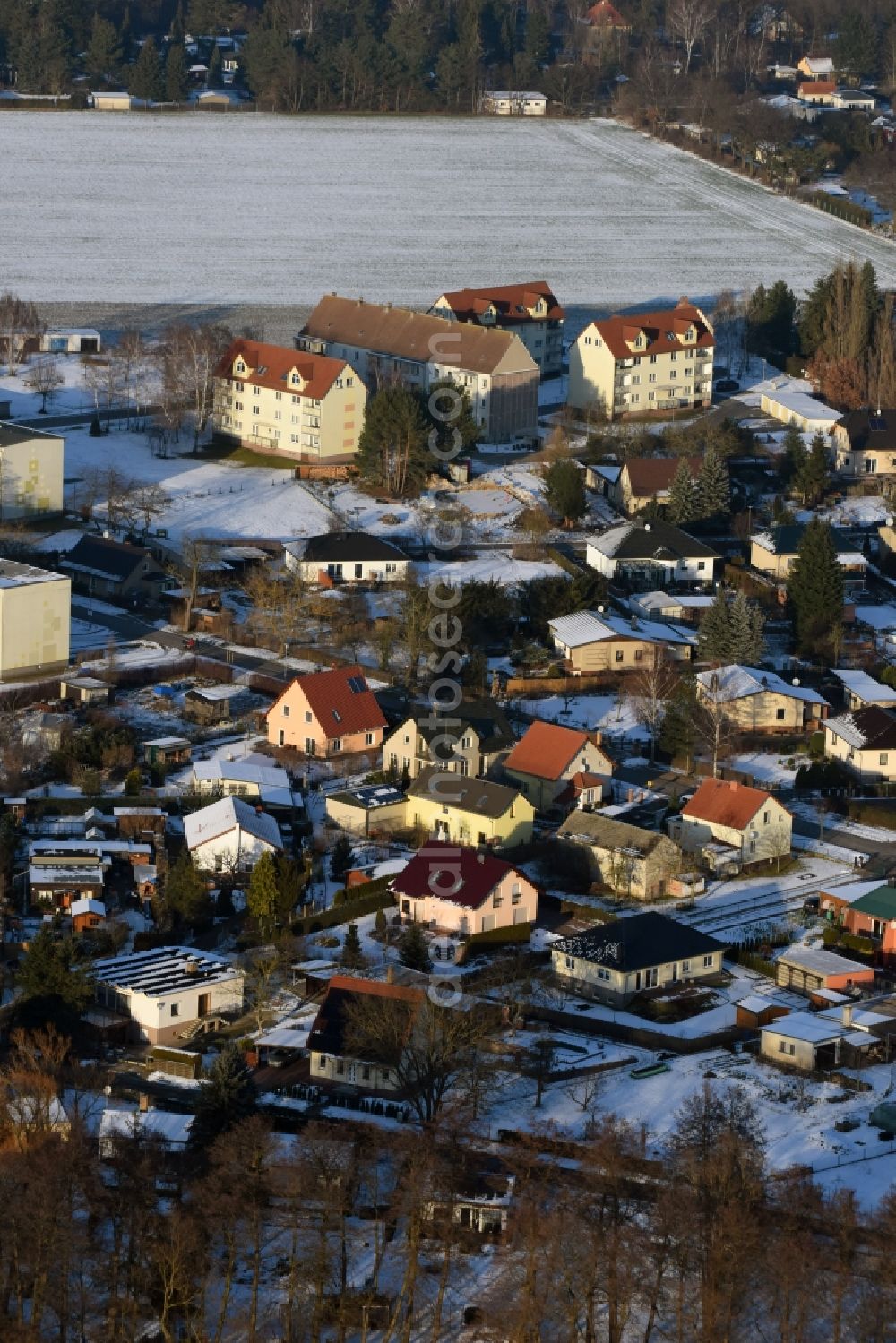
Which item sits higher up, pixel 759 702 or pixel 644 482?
pixel 644 482

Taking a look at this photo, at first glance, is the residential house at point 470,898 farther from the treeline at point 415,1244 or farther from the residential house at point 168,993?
the treeline at point 415,1244

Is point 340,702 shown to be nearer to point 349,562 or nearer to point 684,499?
point 349,562

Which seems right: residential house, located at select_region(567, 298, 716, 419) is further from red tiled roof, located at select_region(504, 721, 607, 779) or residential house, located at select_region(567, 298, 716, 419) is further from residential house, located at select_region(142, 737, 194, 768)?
residential house, located at select_region(142, 737, 194, 768)

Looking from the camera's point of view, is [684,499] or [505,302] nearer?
[684,499]

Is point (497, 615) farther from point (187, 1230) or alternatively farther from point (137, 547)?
point (187, 1230)

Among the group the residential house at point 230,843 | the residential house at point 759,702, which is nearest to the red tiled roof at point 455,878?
the residential house at point 230,843

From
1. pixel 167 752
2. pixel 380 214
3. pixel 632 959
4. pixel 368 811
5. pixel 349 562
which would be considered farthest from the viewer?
pixel 380 214

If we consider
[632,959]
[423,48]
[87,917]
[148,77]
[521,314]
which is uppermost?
[423,48]

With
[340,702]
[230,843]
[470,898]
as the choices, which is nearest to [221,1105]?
[470,898]
